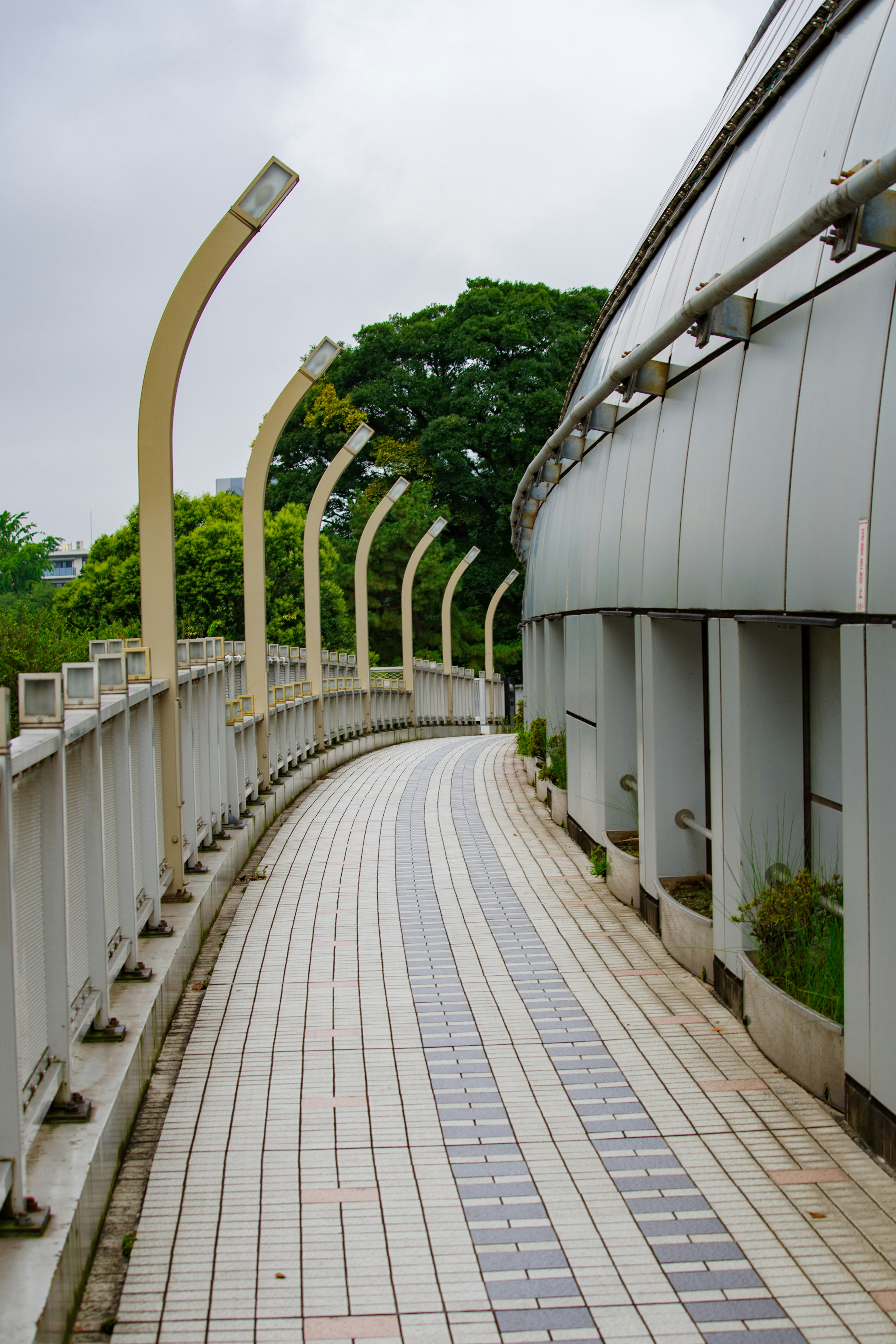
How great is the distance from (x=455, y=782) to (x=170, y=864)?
961 cm

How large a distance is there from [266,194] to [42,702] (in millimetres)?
4926

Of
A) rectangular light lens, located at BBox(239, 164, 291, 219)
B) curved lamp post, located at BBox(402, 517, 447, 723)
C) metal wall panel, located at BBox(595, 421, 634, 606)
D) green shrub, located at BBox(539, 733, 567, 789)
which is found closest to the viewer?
rectangular light lens, located at BBox(239, 164, 291, 219)

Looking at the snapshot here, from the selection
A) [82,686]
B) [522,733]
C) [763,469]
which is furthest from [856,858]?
[522,733]

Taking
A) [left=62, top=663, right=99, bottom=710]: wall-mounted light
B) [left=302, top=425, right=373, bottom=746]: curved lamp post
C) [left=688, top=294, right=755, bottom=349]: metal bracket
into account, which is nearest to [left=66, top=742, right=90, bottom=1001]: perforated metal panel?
[left=62, top=663, right=99, bottom=710]: wall-mounted light

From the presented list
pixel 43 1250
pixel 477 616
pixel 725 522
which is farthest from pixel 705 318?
pixel 477 616

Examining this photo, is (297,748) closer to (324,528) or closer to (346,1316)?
(346,1316)

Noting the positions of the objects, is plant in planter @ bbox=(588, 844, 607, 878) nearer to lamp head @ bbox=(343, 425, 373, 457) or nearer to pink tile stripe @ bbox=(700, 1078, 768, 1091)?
pink tile stripe @ bbox=(700, 1078, 768, 1091)

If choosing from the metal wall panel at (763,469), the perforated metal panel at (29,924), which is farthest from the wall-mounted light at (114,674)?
the metal wall panel at (763,469)

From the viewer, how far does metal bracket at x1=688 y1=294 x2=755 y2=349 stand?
20.8 ft

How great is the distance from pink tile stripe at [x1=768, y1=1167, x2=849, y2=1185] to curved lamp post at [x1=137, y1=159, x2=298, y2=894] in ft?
14.5

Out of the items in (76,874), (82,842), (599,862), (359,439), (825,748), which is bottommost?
(599,862)

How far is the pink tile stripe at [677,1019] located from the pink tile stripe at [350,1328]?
9.92 feet

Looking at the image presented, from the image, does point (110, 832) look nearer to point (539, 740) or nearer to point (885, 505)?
point (885, 505)

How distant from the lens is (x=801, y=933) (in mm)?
5848
